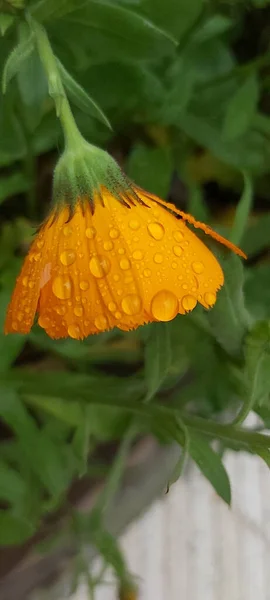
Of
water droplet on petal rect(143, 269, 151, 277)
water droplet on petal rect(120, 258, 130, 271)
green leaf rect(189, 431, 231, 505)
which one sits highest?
water droplet on petal rect(120, 258, 130, 271)

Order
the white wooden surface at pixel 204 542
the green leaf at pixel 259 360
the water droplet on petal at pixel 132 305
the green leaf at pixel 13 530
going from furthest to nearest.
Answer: the white wooden surface at pixel 204 542 → the green leaf at pixel 13 530 → the green leaf at pixel 259 360 → the water droplet on petal at pixel 132 305

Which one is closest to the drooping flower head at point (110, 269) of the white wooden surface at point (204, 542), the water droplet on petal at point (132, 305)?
the water droplet on petal at point (132, 305)

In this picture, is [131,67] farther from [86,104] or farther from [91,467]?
[91,467]

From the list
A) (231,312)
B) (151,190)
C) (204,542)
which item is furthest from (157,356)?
(204,542)

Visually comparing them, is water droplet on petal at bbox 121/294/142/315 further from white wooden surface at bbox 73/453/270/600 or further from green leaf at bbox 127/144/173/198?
white wooden surface at bbox 73/453/270/600

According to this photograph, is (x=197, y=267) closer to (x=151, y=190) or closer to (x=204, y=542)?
(x=151, y=190)

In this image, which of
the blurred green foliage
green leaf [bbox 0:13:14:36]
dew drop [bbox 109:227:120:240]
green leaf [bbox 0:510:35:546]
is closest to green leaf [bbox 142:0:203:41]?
the blurred green foliage

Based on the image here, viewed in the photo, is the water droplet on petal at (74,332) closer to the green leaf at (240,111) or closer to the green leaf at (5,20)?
the green leaf at (5,20)
